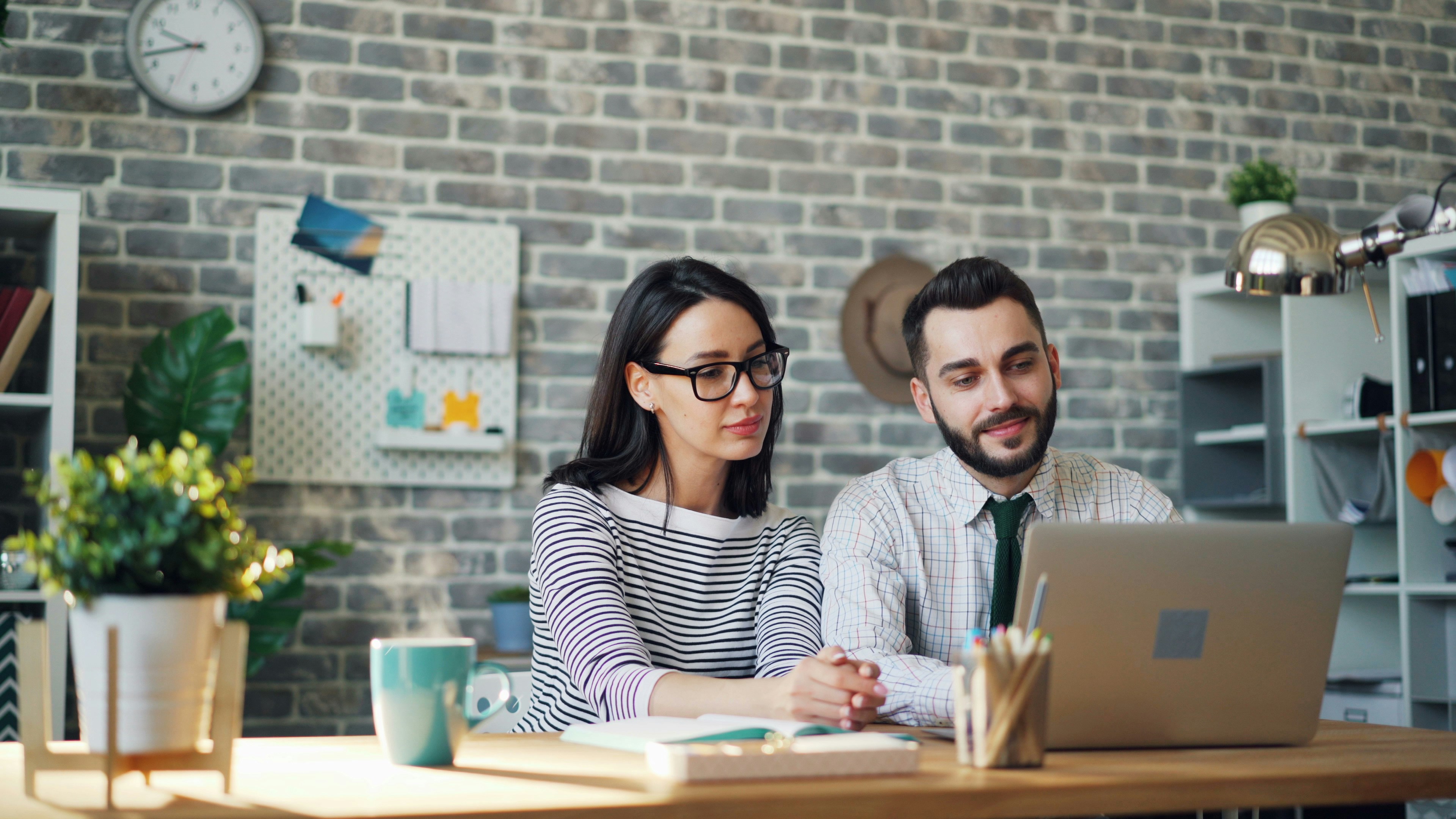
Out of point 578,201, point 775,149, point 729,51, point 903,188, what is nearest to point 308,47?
point 578,201

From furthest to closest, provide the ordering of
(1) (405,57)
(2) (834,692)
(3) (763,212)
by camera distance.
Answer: (3) (763,212)
(1) (405,57)
(2) (834,692)

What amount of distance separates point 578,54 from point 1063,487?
2.04 meters

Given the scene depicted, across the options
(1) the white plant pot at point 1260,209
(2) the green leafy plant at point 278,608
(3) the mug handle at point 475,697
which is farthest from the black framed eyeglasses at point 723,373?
(1) the white plant pot at point 1260,209

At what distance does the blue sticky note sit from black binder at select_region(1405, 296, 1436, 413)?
261 centimetres

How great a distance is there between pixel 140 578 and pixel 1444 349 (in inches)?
120

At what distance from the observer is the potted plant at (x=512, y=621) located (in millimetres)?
2979

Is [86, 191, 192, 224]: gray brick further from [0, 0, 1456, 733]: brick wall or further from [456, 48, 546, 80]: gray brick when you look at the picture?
[456, 48, 546, 80]: gray brick

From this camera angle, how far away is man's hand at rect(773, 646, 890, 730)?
127 cm

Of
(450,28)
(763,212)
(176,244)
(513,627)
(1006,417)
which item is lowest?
(513,627)

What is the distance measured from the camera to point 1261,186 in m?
3.56

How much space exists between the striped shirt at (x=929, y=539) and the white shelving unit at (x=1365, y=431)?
1381 mm

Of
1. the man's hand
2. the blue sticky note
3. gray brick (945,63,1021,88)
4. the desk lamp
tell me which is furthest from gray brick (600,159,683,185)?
the man's hand

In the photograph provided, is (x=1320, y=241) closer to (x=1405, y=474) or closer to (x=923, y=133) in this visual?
(x=1405, y=474)

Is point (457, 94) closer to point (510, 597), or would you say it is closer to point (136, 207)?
point (136, 207)
